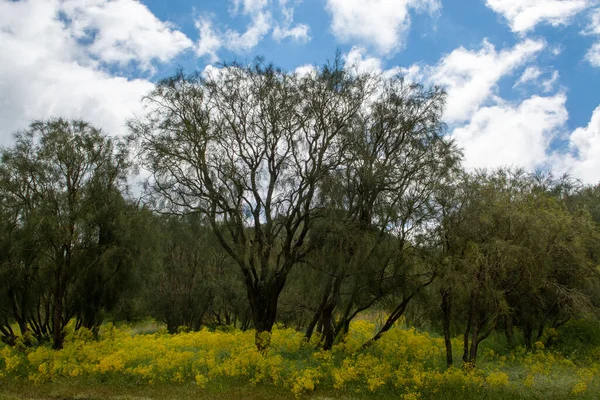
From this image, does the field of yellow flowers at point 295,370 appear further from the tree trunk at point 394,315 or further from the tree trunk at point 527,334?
the tree trunk at point 527,334

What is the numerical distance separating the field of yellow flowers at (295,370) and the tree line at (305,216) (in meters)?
1.02

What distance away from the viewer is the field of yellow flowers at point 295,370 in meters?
12.5

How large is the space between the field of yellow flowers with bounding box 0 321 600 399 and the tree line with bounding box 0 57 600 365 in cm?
102

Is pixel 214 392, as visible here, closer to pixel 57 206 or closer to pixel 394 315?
pixel 394 315

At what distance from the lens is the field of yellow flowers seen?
491 inches

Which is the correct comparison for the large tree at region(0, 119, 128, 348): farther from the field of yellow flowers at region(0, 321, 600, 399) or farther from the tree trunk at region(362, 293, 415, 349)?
the tree trunk at region(362, 293, 415, 349)

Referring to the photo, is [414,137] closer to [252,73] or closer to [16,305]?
[252,73]

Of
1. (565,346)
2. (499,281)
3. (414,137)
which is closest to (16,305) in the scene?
(414,137)

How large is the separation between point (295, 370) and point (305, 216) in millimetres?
5057

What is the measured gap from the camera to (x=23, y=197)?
58.8 feet

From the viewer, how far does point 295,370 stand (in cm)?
1354

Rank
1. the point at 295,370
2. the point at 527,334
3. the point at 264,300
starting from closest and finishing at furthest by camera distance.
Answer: the point at 295,370
the point at 264,300
the point at 527,334

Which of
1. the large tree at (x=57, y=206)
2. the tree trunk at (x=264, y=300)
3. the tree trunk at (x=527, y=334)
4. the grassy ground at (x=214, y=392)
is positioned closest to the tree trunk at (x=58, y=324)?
the large tree at (x=57, y=206)

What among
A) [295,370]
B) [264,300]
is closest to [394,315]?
[295,370]
